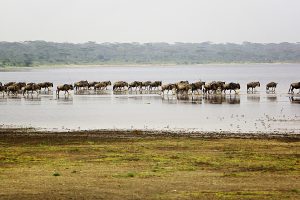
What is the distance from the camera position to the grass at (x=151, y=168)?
1511cm

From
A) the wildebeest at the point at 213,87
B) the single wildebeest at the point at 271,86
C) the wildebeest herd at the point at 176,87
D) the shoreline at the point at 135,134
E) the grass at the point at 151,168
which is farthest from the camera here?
the single wildebeest at the point at 271,86

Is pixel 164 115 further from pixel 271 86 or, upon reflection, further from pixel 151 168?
pixel 271 86

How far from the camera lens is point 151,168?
62.1 feet

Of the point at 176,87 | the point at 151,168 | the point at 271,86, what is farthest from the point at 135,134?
the point at 271,86

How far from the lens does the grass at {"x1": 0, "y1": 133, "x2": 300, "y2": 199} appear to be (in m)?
15.1

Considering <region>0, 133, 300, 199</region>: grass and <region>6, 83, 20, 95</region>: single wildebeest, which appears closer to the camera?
<region>0, 133, 300, 199</region>: grass

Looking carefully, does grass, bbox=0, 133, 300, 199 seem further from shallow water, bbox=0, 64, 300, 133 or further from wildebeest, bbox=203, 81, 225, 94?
wildebeest, bbox=203, 81, 225, 94

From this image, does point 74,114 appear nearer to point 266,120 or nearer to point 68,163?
point 266,120

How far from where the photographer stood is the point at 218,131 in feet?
99.6

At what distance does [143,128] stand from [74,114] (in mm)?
10855

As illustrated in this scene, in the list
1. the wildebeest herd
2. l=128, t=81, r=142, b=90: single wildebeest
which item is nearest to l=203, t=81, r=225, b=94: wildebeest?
the wildebeest herd

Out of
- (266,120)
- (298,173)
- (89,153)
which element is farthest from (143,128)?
(298,173)

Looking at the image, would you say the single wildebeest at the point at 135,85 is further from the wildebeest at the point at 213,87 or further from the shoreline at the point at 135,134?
the shoreline at the point at 135,134

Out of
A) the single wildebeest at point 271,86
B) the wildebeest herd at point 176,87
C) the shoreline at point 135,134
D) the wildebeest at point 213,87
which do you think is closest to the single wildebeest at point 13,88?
the wildebeest herd at point 176,87
